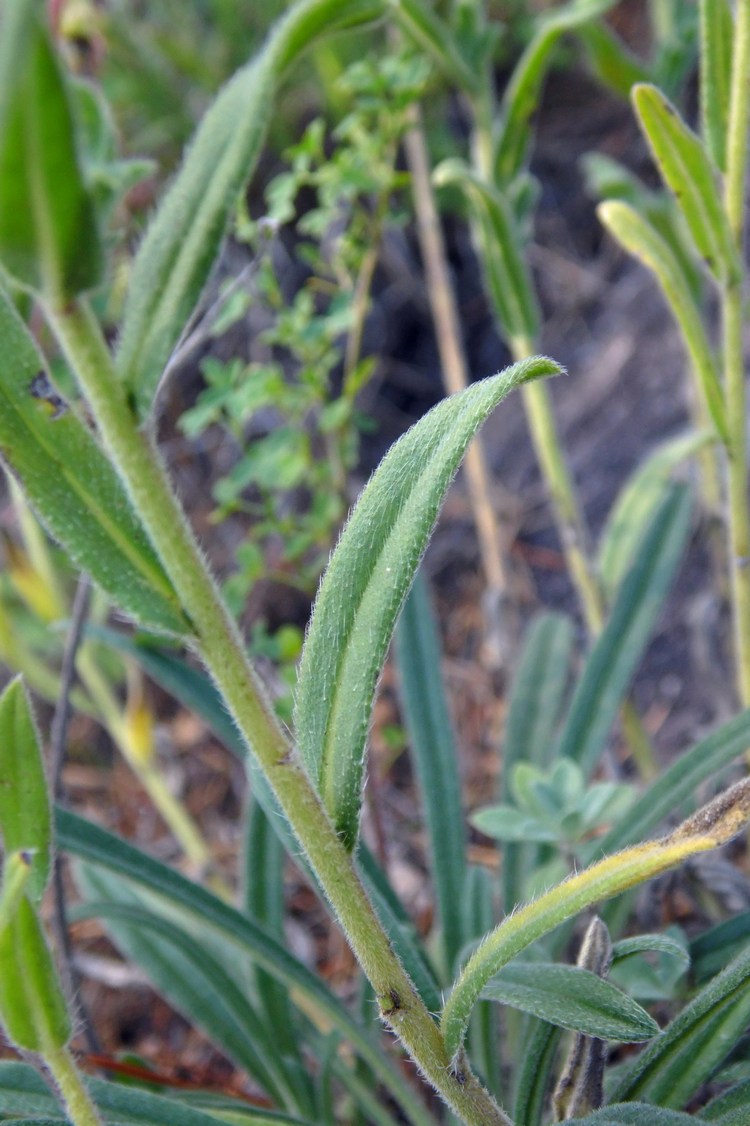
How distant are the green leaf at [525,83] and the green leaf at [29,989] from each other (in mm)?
937

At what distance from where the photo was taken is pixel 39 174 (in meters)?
0.43

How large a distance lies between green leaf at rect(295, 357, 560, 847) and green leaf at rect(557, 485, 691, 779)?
548 mm

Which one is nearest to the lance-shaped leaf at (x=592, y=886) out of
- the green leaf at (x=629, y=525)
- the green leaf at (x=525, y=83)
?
the green leaf at (x=629, y=525)

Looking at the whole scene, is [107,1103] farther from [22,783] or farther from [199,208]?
[199,208]

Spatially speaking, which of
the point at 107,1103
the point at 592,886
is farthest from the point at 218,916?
the point at 592,886

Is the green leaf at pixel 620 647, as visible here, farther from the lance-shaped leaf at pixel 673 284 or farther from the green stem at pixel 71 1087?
the green stem at pixel 71 1087

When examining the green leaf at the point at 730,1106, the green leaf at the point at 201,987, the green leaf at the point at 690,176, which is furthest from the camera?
the green leaf at the point at 201,987

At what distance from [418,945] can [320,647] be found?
43 centimetres

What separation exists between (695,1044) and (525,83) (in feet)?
3.05

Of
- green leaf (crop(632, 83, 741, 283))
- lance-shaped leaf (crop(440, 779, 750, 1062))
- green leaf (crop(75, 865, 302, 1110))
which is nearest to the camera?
lance-shaped leaf (crop(440, 779, 750, 1062))

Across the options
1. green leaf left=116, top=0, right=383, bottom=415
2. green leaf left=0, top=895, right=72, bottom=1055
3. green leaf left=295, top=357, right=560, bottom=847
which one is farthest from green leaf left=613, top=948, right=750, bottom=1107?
green leaf left=116, top=0, right=383, bottom=415

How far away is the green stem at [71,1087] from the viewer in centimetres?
57

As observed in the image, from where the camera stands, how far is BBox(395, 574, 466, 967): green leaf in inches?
39.9

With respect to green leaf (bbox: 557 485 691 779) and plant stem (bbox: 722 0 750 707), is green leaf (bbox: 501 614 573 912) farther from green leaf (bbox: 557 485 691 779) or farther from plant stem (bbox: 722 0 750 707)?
plant stem (bbox: 722 0 750 707)
